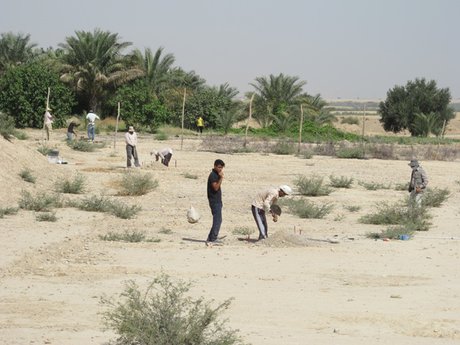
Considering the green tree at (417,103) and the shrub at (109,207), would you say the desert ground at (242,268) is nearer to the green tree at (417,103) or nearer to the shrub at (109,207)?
the shrub at (109,207)

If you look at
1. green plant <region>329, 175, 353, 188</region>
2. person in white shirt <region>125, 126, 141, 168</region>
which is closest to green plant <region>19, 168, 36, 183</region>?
person in white shirt <region>125, 126, 141, 168</region>

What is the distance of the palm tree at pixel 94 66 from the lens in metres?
52.6

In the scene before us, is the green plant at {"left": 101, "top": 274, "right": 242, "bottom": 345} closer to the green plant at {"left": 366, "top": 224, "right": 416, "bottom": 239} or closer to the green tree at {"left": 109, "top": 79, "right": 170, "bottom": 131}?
the green plant at {"left": 366, "top": 224, "right": 416, "bottom": 239}

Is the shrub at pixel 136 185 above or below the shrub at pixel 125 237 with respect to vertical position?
above

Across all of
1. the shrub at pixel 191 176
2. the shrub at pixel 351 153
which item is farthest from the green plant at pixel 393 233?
the shrub at pixel 351 153

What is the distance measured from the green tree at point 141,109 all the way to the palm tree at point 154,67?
5084 millimetres

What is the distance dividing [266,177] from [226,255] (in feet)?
45.8

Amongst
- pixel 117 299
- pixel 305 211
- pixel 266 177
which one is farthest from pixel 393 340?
pixel 266 177

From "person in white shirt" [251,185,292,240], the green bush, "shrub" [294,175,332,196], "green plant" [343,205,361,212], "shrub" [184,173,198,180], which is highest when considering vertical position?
"person in white shirt" [251,185,292,240]

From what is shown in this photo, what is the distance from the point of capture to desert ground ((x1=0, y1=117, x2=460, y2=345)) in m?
10.2

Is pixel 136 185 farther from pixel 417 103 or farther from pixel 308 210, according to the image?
pixel 417 103

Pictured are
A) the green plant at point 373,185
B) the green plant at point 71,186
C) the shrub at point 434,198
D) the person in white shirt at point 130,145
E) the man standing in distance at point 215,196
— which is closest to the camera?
the man standing in distance at point 215,196

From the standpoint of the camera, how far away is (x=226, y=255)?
50.2ft

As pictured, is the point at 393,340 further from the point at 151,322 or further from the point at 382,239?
the point at 382,239
